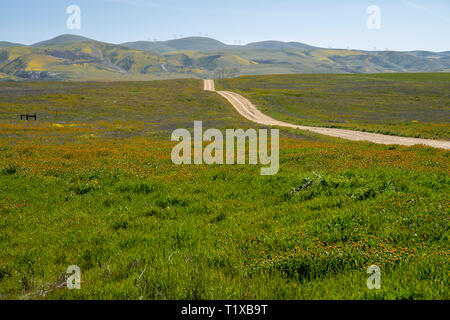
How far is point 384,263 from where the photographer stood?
202 inches

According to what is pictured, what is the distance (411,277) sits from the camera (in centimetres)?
470

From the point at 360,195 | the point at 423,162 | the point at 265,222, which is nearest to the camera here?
the point at 265,222

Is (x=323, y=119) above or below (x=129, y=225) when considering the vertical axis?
above

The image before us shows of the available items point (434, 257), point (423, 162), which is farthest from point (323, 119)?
point (434, 257)

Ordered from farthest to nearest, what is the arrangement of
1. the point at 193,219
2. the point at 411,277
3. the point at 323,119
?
the point at 323,119
the point at 193,219
the point at 411,277

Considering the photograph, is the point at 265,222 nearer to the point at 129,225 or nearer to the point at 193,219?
the point at 193,219
